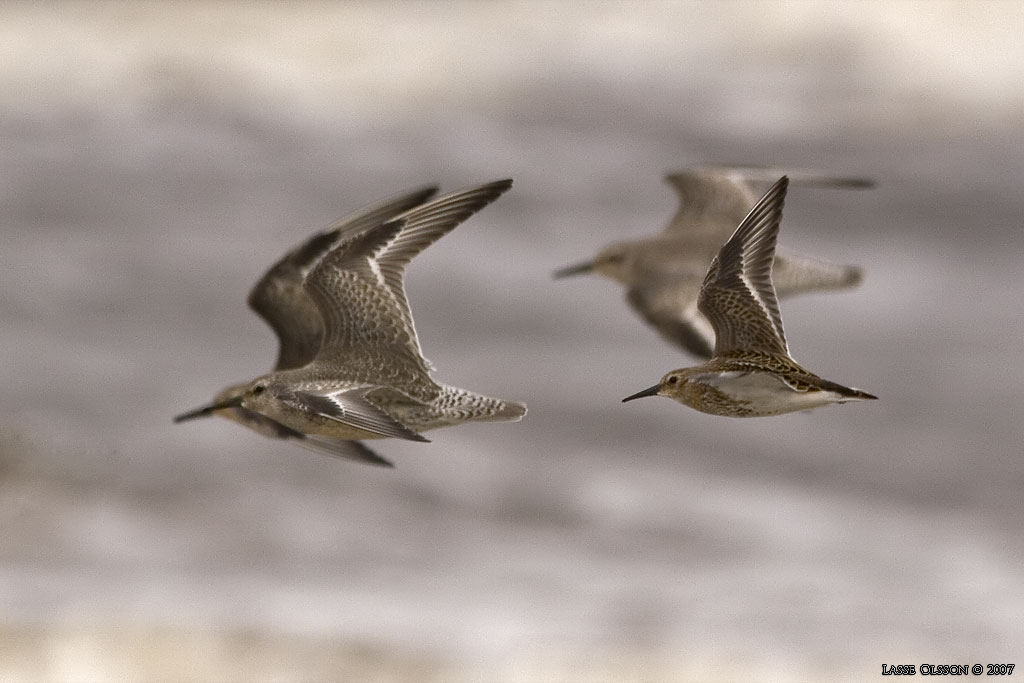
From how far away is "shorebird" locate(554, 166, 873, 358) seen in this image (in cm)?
663

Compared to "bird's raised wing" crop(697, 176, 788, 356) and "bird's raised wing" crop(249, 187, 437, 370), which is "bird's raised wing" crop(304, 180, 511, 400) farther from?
"bird's raised wing" crop(697, 176, 788, 356)

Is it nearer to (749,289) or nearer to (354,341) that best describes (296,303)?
(354,341)

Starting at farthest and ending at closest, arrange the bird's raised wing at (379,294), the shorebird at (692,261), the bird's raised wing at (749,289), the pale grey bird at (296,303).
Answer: the shorebird at (692,261)
the pale grey bird at (296,303)
the bird's raised wing at (379,294)
the bird's raised wing at (749,289)

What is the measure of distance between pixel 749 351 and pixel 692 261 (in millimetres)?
2408

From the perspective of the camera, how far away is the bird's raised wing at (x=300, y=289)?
5.41m

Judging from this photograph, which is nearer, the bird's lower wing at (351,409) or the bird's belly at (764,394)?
the bird's belly at (764,394)

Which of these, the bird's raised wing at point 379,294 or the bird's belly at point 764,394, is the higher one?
the bird's raised wing at point 379,294

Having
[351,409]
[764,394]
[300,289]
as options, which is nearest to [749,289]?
[764,394]

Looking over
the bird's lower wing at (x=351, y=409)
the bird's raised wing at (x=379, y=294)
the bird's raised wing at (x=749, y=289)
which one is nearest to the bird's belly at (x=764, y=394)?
the bird's raised wing at (x=749, y=289)

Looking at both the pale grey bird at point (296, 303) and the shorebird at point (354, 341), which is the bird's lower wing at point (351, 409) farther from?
the pale grey bird at point (296, 303)

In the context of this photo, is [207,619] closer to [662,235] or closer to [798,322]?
[662,235]

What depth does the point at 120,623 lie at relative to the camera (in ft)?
23.0

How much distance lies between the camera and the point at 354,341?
5.12 metres

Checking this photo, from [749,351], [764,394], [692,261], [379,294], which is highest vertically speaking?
[692,261]
